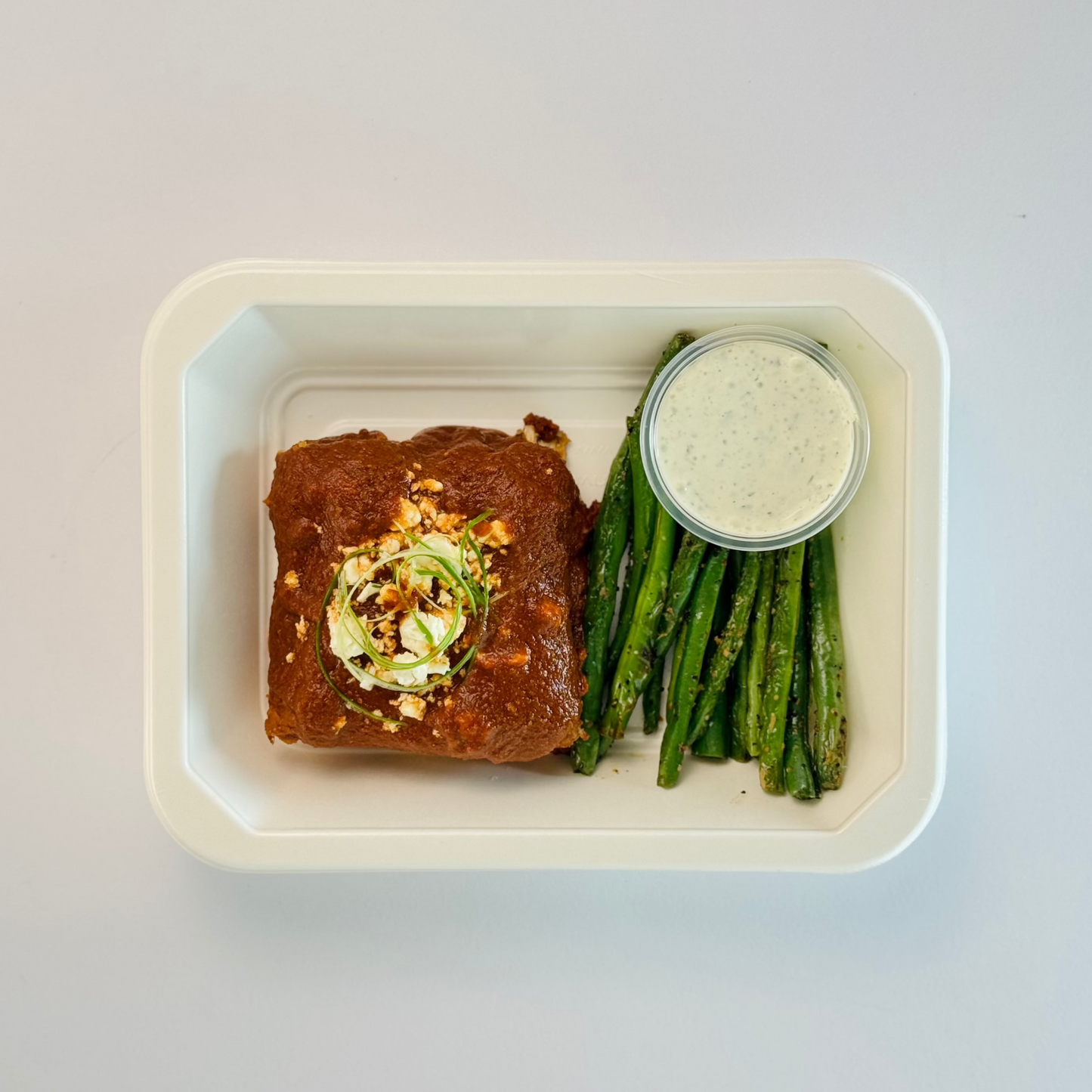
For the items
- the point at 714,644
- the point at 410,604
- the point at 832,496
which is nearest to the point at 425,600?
the point at 410,604

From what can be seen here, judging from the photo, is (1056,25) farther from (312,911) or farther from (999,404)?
(312,911)

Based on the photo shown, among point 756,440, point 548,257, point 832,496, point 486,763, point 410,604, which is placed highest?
point 548,257

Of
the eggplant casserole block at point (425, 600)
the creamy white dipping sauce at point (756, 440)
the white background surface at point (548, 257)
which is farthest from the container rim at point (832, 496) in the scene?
the white background surface at point (548, 257)

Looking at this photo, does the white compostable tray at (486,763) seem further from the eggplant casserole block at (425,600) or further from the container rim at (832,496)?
the eggplant casserole block at (425,600)

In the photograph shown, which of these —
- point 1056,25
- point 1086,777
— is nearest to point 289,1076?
point 1086,777

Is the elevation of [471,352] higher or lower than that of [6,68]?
lower

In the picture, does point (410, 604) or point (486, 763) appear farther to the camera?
point (486, 763)

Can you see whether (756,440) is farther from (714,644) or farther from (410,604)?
(410,604)
